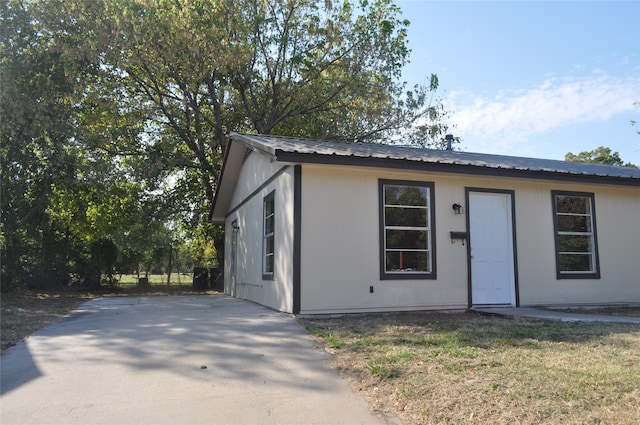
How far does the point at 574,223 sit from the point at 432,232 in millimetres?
3508

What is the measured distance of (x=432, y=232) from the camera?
856cm

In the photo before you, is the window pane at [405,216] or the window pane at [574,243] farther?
the window pane at [574,243]

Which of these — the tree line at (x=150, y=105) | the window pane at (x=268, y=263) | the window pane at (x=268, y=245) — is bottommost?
the window pane at (x=268, y=263)

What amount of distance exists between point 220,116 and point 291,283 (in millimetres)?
11725

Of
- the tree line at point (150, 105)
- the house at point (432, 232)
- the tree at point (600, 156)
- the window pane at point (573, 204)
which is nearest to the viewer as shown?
the house at point (432, 232)

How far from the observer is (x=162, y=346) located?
540 cm

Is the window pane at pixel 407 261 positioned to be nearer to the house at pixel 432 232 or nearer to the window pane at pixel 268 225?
the house at pixel 432 232

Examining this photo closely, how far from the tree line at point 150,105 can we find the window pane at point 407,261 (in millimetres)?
9404

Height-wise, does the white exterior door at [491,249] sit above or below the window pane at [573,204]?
below

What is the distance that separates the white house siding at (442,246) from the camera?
7.94 metres

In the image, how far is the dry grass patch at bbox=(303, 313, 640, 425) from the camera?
3254mm

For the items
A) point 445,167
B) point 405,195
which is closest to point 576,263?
point 445,167

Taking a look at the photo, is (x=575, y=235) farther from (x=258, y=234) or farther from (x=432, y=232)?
(x=258, y=234)

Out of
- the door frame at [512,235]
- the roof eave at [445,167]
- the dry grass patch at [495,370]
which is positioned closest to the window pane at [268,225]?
the roof eave at [445,167]
